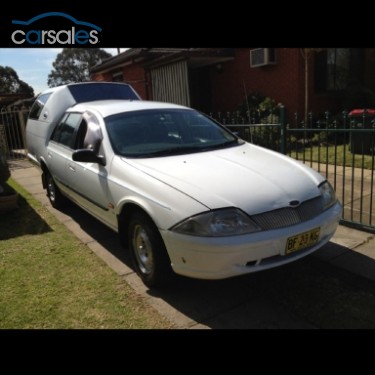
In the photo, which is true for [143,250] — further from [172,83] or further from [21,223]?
[172,83]

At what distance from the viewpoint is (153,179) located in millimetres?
3287

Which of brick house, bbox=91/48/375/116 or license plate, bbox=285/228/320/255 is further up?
brick house, bbox=91/48/375/116

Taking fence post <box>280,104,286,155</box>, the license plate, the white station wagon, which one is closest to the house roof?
fence post <box>280,104,286,155</box>

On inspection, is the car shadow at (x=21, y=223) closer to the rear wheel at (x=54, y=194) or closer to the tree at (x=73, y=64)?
the rear wheel at (x=54, y=194)

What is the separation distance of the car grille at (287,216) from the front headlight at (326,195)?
0.16m

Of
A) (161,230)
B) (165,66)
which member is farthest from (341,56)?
(161,230)

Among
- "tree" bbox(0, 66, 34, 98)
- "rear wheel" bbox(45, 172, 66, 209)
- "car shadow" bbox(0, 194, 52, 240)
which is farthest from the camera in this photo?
"tree" bbox(0, 66, 34, 98)

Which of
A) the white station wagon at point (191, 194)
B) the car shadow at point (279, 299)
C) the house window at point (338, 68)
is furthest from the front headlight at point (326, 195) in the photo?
the house window at point (338, 68)

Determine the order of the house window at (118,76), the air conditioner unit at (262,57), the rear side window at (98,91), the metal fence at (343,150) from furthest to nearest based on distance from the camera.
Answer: the house window at (118,76)
the air conditioner unit at (262,57)
the rear side window at (98,91)
the metal fence at (343,150)

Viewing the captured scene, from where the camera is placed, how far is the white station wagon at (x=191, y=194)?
9.46ft

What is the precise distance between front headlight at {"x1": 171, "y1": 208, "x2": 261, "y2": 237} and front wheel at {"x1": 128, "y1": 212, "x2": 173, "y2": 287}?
1.34 feet

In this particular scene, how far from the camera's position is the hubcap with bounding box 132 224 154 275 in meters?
3.36

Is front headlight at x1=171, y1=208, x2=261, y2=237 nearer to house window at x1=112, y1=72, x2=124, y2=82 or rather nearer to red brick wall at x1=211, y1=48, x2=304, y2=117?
red brick wall at x1=211, y1=48, x2=304, y2=117

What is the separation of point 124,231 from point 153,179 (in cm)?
79
